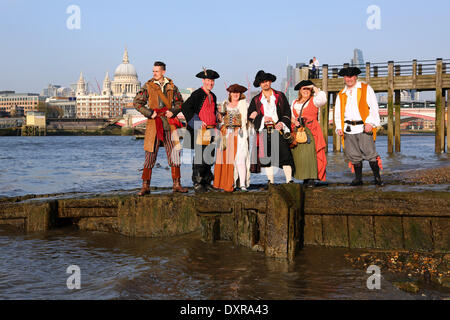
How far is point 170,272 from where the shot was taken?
5.82m

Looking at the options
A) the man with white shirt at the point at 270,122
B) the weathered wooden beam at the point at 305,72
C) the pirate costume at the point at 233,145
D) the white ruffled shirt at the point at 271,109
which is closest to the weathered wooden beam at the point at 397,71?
the weathered wooden beam at the point at 305,72

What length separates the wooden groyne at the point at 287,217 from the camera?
19.9 ft

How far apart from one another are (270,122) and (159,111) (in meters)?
1.63

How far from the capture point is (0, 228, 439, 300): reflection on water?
5.07m

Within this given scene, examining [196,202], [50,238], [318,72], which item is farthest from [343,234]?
[318,72]

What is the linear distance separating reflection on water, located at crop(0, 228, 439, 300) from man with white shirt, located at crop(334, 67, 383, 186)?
175cm

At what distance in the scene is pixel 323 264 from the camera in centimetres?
589

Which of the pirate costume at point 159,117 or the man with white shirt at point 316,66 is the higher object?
the man with white shirt at point 316,66

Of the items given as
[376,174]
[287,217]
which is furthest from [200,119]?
[376,174]

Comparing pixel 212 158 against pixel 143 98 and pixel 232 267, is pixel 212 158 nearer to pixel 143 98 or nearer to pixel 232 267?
pixel 143 98

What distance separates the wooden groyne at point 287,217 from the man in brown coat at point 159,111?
0.55m

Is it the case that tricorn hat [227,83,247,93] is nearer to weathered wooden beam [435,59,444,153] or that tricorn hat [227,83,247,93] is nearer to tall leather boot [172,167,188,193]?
tall leather boot [172,167,188,193]

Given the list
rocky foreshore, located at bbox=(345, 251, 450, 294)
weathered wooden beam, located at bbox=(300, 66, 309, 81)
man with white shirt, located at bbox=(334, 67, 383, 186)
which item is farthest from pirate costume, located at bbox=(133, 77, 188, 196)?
weathered wooden beam, located at bbox=(300, 66, 309, 81)

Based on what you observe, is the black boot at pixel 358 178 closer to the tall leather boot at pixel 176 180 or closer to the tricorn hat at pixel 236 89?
the tricorn hat at pixel 236 89
